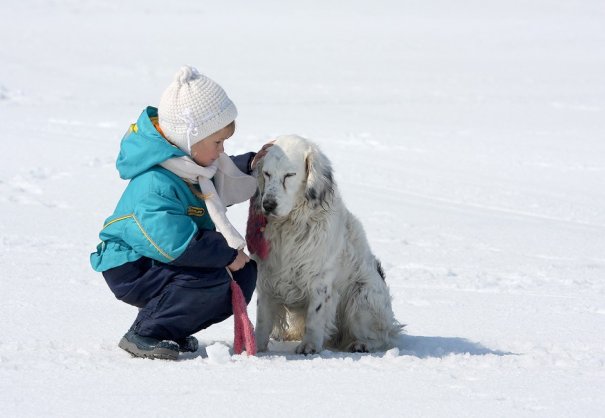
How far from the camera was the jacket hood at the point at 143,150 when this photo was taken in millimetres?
4078

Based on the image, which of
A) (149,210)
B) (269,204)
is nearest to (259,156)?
(269,204)

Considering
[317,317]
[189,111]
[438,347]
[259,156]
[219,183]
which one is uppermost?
[189,111]

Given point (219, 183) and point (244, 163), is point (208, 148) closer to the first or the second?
point (219, 183)

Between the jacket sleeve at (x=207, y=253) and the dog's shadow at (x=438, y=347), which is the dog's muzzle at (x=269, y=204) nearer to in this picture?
the jacket sleeve at (x=207, y=253)

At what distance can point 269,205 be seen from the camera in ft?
14.6

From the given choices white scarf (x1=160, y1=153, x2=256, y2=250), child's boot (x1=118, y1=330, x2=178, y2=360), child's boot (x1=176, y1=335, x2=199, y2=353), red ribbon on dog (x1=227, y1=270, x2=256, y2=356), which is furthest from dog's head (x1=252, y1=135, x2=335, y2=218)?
child's boot (x1=118, y1=330, x2=178, y2=360)

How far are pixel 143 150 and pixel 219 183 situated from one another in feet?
1.48

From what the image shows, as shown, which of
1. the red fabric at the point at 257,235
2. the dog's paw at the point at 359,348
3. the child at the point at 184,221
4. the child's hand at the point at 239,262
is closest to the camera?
the child at the point at 184,221

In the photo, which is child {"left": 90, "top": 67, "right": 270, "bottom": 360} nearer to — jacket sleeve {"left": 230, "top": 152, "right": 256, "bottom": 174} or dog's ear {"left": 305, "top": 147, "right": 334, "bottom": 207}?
jacket sleeve {"left": 230, "top": 152, "right": 256, "bottom": 174}

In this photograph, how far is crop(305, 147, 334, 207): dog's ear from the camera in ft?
14.8

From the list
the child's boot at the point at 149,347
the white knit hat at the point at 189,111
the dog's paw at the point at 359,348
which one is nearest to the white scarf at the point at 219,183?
the white knit hat at the point at 189,111

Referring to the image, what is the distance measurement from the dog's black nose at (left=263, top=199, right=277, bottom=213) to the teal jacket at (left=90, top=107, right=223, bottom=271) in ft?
1.03

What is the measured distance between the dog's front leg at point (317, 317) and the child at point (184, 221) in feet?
1.83

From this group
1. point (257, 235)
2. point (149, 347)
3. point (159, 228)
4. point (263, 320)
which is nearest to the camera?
point (159, 228)
